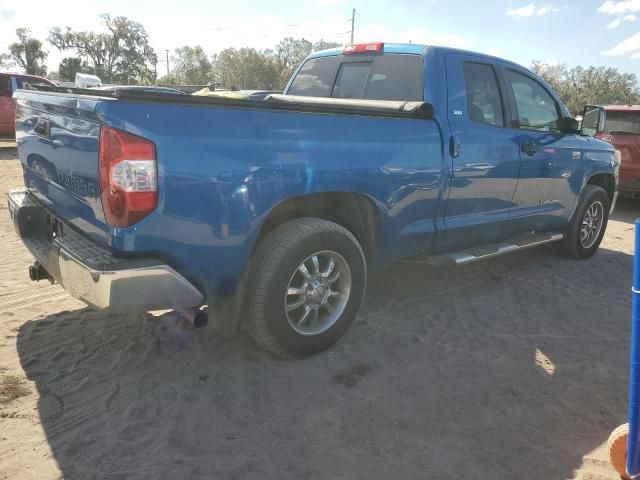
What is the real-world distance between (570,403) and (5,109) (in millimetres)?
14430

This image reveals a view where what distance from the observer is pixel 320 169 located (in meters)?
2.98

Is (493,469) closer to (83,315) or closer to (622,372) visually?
(622,372)

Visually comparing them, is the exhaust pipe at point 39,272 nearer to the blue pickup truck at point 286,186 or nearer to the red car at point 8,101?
the blue pickup truck at point 286,186

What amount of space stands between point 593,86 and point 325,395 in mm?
49150

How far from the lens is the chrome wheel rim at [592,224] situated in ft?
19.0

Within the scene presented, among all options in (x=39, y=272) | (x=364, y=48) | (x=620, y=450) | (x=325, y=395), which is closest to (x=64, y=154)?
(x=39, y=272)

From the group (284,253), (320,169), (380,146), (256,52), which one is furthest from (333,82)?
(256,52)

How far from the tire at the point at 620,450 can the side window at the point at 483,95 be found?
8.19 feet

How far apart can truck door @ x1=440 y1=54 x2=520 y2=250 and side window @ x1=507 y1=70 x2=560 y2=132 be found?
27 centimetres

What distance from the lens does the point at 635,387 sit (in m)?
2.01

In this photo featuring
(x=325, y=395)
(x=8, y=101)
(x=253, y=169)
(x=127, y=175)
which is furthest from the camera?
(x=8, y=101)

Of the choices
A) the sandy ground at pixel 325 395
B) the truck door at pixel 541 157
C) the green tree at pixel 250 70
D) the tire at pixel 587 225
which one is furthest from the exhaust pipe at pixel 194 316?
the green tree at pixel 250 70

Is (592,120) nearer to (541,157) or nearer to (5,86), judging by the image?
(541,157)

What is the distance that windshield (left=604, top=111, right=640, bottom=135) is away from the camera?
8789mm
